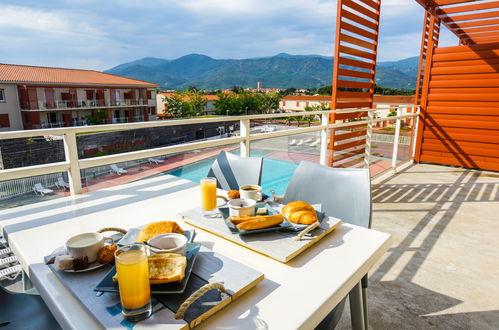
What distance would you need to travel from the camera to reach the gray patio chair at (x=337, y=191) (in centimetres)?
134

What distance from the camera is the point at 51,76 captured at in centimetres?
3231

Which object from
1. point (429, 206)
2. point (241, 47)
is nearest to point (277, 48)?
point (241, 47)

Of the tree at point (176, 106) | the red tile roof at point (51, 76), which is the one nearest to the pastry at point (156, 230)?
the red tile roof at point (51, 76)

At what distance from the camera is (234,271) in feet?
2.29

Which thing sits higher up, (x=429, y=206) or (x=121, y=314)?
(x=121, y=314)

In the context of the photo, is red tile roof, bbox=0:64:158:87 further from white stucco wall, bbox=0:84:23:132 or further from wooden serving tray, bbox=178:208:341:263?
wooden serving tray, bbox=178:208:341:263

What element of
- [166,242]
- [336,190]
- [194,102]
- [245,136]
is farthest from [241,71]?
[166,242]

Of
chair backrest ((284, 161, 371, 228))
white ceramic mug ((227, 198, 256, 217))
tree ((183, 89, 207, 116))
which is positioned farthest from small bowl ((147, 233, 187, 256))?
tree ((183, 89, 207, 116))

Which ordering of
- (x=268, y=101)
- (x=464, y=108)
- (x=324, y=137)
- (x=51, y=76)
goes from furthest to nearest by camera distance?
(x=268, y=101), (x=51, y=76), (x=464, y=108), (x=324, y=137)

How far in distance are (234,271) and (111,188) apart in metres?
1.10

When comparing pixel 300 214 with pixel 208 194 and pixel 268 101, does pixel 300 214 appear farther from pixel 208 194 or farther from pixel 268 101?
pixel 268 101

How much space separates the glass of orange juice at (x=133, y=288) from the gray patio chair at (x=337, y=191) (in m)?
1.01

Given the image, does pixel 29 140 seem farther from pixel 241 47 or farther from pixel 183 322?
pixel 241 47

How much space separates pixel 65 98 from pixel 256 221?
38.2 m
